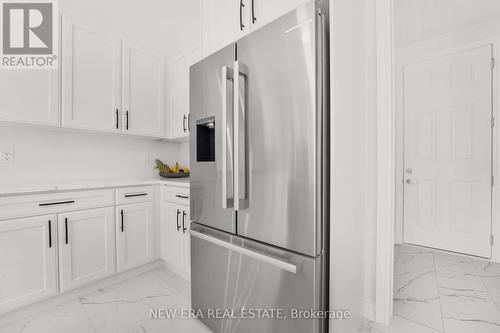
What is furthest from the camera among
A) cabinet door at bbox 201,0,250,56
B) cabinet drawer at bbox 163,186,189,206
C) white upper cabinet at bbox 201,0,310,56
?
cabinet drawer at bbox 163,186,189,206

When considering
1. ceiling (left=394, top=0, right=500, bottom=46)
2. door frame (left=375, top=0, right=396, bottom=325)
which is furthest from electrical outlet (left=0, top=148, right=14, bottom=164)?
ceiling (left=394, top=0, right=500, bottom=46)

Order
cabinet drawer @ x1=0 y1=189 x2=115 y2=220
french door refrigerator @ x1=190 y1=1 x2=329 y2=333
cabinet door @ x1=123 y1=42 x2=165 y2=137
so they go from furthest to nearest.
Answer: cabinet door @ x1=123 y1=42 x2=165 y2=137
cabinet drawer @ x1=0 y1=189 x2=115 y2=220
french door refrigerator @ x1=190 y1=1 x2=329 y2=333

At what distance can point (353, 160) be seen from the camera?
1327mm

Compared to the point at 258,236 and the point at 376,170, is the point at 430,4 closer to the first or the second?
the point at 376,170

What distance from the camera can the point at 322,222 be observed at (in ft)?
3.40

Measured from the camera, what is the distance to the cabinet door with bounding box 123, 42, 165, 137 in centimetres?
235

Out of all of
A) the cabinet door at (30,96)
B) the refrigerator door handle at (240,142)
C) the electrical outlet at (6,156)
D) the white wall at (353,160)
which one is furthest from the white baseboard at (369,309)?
the electrical outlet at (6,156)

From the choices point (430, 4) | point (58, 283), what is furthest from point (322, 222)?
point (430, 4)

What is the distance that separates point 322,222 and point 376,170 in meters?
0.77

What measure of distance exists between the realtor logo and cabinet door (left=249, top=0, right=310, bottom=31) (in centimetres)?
167

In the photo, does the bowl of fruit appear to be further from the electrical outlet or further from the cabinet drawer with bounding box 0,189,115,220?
the electrical outlet

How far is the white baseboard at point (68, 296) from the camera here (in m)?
1.60

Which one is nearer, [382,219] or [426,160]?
[382,219]

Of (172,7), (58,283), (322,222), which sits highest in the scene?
(172,7)
